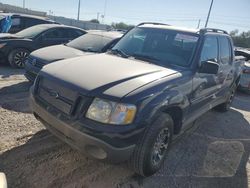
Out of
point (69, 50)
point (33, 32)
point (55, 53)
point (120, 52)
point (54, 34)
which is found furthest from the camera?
point (54, 34)

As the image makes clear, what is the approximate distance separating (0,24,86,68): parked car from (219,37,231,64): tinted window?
5.70 meters

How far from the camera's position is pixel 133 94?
2721mm

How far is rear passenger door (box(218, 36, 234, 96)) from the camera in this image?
4.87m

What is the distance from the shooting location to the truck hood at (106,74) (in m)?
2.78

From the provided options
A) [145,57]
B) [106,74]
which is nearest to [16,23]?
[145,57]

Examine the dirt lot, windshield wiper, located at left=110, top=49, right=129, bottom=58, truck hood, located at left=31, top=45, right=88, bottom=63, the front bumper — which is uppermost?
windshield wiper, located at left=110, top=49, right=129, bottom=58

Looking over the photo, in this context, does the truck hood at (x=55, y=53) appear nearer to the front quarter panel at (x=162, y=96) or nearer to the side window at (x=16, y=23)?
the front quarter panel at (x=162, y=96)

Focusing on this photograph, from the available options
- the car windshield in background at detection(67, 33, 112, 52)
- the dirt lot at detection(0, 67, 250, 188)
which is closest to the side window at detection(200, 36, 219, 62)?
the dirt lot at detection(0, 67, 250, 188)

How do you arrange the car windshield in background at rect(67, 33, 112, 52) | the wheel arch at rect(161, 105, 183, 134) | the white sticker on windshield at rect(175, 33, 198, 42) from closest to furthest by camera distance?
the wheel arch at rect(161, 105, 183, 134) < the white sticker on windshield at rect(175, 33, 198, 42) < the car windshield in background at rect(67, 33, 112, 52)

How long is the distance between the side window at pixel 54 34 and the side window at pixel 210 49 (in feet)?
19.1

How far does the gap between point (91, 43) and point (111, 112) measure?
4584 mm

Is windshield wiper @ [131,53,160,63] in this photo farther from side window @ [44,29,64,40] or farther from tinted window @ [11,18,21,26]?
tinted window @ [11,18,21,26]

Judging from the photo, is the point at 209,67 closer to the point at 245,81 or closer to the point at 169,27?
the point at 169,27

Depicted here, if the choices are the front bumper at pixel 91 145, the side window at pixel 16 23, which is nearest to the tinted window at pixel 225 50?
the front bumper at pixel 91 145
